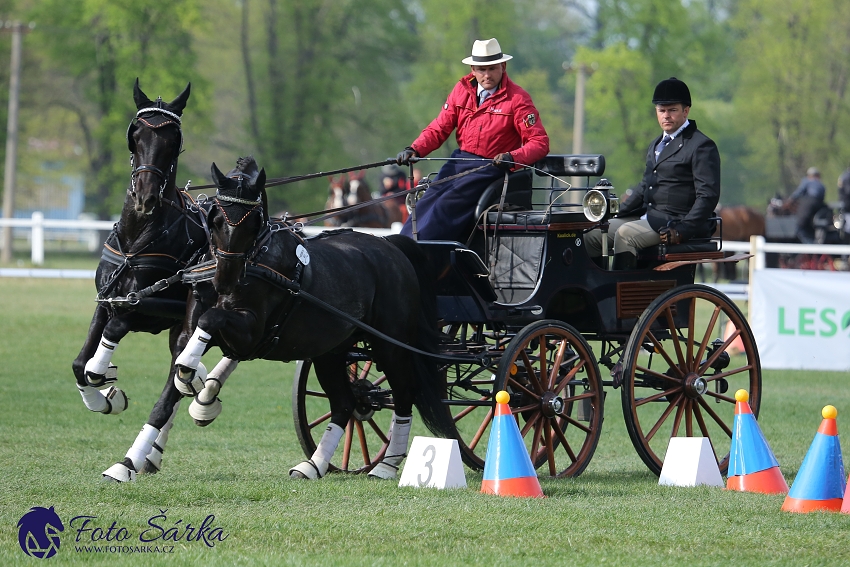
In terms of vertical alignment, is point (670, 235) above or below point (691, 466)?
above

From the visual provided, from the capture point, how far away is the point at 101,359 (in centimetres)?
A: 634

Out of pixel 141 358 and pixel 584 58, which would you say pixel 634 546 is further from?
pixel 584 58

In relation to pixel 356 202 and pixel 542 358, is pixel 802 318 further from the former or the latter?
pixel 356 202

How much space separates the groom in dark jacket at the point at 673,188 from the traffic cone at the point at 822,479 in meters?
1.80

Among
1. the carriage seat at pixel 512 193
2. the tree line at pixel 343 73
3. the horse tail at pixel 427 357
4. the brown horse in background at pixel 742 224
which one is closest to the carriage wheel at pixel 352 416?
the horse tail at pixel 427 357

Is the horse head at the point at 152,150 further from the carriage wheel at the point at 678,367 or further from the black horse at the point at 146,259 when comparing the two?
the carriage wheel at the point at 678,367

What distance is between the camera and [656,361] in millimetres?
13812

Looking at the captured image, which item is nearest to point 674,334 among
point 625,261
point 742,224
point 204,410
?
point 625,261

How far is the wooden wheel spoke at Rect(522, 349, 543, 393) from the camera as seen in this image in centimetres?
661

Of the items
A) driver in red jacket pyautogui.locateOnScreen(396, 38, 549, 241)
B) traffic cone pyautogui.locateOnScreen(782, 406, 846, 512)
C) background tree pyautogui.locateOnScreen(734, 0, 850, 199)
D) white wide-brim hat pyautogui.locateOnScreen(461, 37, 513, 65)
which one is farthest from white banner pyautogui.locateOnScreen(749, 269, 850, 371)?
background tree pyautogui.locateOnScreen(734, 0, 850, 199)

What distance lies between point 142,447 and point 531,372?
213 centimetres

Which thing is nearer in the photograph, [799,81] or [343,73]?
[343,73]

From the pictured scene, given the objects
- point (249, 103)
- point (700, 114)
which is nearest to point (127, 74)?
point (249, 103)

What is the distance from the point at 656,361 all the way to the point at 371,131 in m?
25.9
